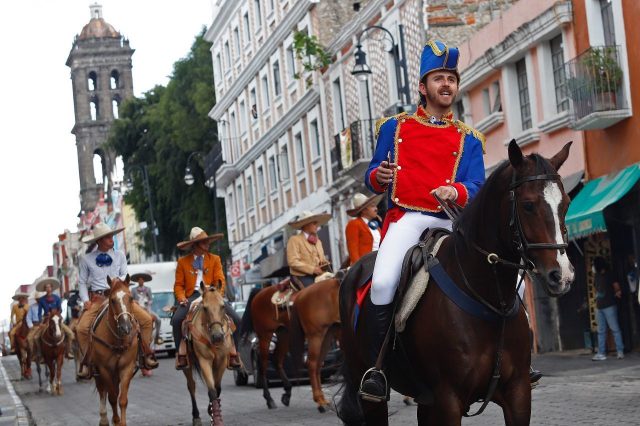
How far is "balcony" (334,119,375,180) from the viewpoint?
1599 inches

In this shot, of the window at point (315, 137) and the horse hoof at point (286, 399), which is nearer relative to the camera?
the horse hoof at point (286, 399)

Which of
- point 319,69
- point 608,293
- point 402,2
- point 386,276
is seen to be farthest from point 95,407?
point 319,69

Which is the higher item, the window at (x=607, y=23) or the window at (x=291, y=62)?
the window at (x=291, y=62)

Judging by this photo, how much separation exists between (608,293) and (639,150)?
258 cm

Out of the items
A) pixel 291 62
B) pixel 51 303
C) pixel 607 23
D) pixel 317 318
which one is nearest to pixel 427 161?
pixel 317 318

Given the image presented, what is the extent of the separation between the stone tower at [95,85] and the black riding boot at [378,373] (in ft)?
495

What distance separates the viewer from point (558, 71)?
2869 centimetres

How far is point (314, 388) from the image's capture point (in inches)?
675

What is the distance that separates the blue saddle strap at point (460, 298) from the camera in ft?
24.8

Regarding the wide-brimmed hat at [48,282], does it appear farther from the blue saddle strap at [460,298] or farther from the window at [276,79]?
the blue saddle strap at [460,298]

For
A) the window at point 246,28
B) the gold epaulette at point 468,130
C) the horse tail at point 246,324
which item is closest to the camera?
the gold epaulette at point 468,130

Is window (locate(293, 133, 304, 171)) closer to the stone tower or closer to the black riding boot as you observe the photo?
the black riding boot

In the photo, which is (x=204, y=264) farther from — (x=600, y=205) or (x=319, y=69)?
(x=319, y=69)

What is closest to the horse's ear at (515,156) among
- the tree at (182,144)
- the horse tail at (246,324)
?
the horse tail at (246,324)
